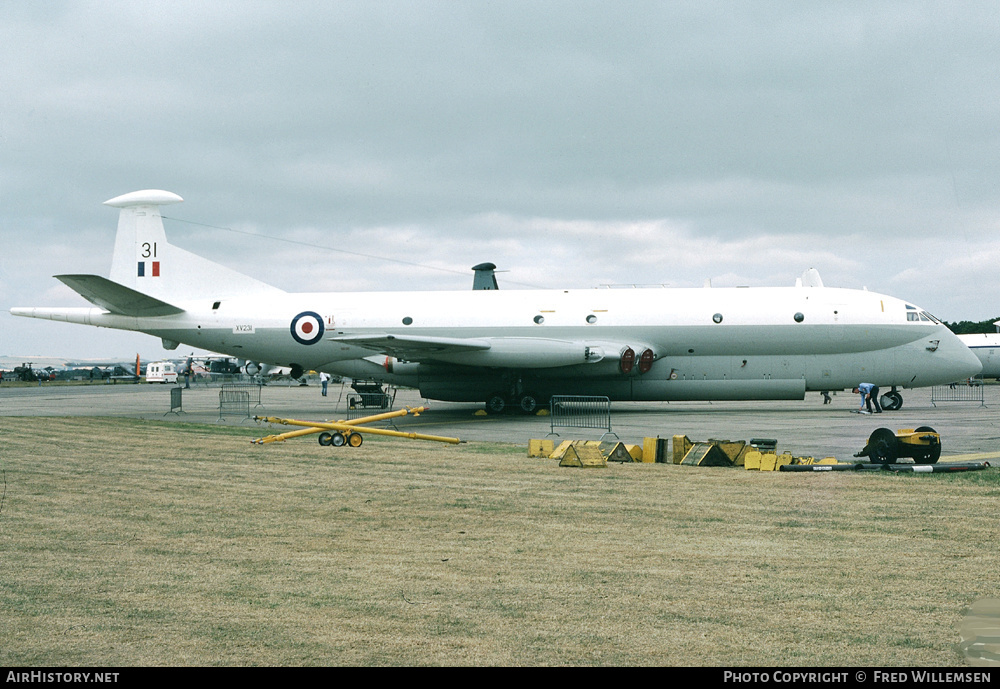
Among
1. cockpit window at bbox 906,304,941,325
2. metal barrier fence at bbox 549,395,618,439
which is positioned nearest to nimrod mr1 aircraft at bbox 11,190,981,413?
cockpit window at bbox 906,304,941,325

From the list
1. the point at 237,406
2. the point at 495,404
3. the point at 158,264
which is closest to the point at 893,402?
the point at 495,404

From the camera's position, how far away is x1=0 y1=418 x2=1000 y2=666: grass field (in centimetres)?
434

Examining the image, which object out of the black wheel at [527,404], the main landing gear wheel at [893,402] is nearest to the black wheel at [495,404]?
the black wheel at [527,404]

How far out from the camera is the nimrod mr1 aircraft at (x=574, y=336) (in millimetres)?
23812

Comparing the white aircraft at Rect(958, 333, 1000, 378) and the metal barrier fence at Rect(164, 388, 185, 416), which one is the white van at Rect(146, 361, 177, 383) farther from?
the white aircraft at Rect(958, 333, 1000, 378)

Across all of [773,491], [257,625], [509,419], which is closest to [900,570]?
[773,491]

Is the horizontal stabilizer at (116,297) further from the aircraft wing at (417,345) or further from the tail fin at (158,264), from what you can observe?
the aircraft wing at (417,345)

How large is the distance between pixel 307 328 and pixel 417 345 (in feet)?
16.6

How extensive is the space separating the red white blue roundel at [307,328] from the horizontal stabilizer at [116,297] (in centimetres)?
384

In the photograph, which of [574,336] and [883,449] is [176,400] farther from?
[883,449]

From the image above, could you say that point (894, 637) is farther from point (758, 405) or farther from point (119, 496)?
point (758, 405)

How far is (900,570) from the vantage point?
5852mm

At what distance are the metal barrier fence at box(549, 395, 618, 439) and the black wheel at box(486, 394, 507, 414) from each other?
1588 mm

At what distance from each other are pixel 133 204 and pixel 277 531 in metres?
22.8
